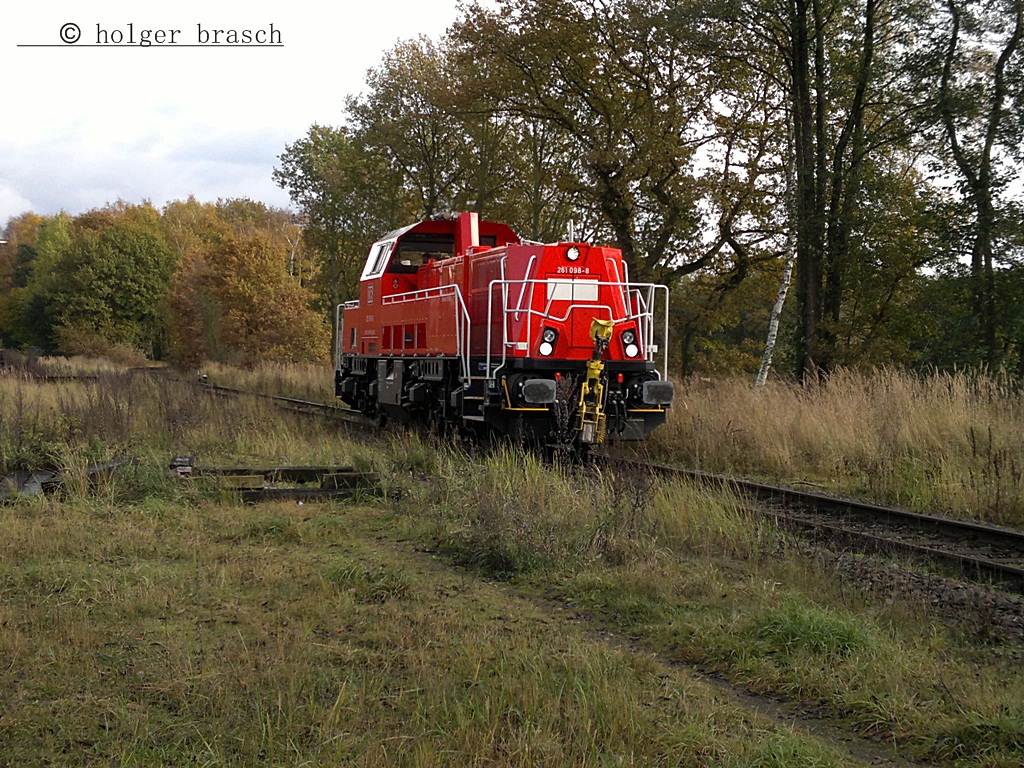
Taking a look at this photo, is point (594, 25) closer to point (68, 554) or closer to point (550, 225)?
point (550, 225)

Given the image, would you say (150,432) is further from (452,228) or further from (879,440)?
(879,440)

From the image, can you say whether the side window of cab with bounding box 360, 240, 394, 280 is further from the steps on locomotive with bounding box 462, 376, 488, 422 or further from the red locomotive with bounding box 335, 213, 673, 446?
the steps on locomotive with bounding box 462, 376, 488, 422

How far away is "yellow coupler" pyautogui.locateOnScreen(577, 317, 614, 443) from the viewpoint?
11461 millimetres

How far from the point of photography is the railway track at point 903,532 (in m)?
7.18

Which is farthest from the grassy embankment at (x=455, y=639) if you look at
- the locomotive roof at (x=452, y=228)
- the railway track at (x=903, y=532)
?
the locomotive roof at (x=452, y=228)

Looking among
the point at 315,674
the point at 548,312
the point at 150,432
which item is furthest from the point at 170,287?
the point at 315,674

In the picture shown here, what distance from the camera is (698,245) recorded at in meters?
22.4

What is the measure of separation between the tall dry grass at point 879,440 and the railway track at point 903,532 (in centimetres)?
81

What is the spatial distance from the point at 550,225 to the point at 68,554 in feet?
62.8

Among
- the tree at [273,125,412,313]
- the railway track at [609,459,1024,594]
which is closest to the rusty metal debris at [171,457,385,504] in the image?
the railway track at [609,459,1024,594]

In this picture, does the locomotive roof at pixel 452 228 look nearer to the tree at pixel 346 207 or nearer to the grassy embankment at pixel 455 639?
the grassy embankment at pixel 455 639

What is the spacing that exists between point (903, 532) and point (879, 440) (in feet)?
10.3

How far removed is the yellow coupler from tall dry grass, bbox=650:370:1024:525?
1.27 metres

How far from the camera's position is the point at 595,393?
38.7 ft
